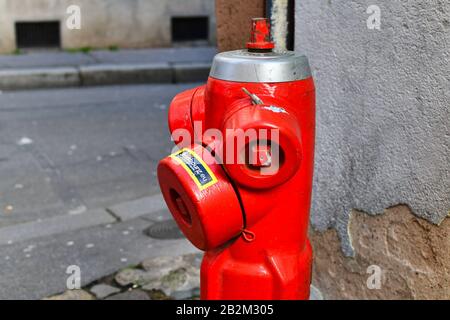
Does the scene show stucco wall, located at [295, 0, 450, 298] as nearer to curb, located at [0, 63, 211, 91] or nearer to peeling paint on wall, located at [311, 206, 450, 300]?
peeling paint on wall, located at [311, 206, 450, 300]

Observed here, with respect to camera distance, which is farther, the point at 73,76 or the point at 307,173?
the point at 73,76

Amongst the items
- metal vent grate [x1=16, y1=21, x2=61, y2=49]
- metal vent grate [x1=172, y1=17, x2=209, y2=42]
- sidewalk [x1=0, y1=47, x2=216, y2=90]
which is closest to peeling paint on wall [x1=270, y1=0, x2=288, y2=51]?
sidewalk [x1=0, y1=47, x2=216, y2=90]

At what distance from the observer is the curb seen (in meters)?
9.12

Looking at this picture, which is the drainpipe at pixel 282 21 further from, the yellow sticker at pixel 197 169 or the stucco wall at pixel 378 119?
the yellow sticker at pixel 197 169

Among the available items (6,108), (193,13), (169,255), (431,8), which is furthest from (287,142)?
(193,13)

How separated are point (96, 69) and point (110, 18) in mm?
1816

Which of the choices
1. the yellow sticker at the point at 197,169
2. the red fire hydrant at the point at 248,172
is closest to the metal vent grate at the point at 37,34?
the red fire hydrant at the point at 248,172

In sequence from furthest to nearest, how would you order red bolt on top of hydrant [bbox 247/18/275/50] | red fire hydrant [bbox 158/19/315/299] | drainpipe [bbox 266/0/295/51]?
drainpipe [bbox 266/0/295/51] → red bolt on top of hydrant [bbox 247/18/275/50] → red fire hydrant [bbox 158/19/315/299]

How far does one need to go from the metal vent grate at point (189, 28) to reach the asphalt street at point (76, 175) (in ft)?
8.42

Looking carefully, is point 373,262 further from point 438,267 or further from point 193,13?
point 193,13

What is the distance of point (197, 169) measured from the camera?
1964mm

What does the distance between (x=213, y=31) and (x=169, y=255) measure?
800cm

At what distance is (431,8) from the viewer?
2.34m

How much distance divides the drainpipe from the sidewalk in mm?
6683
